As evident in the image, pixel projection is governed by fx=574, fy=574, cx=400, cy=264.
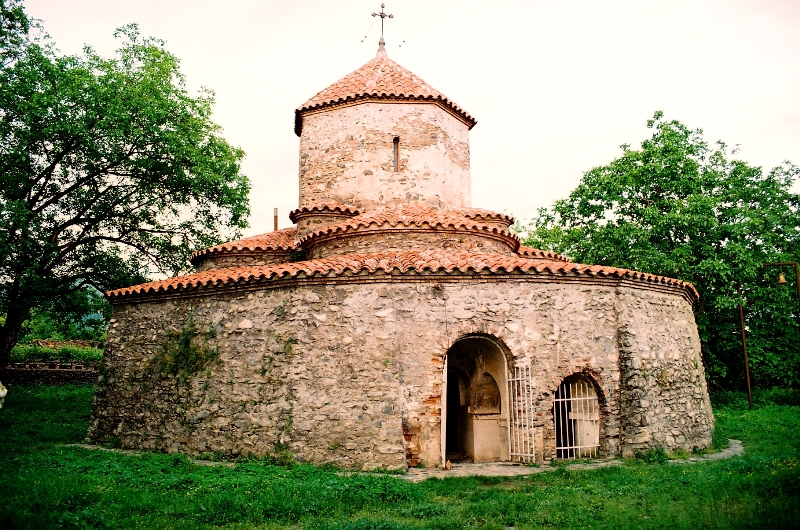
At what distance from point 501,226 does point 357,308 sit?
17.3 ft

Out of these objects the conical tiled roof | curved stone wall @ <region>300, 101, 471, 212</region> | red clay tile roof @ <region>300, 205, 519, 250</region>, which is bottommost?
red clay tile roof @ <region>300, 205, 519, 250</region>

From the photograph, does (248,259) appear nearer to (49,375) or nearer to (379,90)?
(379,90)

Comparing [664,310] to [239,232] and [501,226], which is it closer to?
[501,226]

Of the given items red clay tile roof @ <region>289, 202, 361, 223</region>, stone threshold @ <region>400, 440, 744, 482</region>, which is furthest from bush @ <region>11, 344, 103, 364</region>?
stone threshold @ <region>400, 440, 744, 482</region>

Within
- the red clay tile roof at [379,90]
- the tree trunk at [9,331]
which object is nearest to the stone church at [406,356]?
the red clay tile roof at [379,90]

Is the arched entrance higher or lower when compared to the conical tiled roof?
lower

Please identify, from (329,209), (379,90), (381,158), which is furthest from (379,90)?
(329,209)

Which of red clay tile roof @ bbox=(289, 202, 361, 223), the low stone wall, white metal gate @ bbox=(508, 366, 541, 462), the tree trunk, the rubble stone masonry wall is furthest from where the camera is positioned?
the low stone wall

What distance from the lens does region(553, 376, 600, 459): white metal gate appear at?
37.3ft

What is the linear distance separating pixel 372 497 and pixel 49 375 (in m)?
21.2

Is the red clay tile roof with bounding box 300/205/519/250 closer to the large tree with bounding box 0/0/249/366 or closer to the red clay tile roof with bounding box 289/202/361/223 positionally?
the red clay tile roof with bounding box 289/202/361/223

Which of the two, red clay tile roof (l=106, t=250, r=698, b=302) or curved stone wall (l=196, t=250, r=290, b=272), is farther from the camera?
curved stone wall (l=196, t=250, r=290, b=272)

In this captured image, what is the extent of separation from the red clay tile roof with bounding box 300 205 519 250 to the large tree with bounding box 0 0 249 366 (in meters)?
7.13

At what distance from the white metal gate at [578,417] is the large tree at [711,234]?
9.59m
